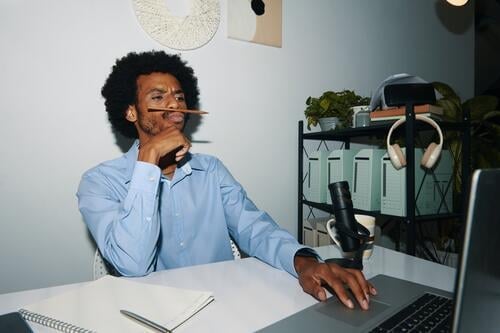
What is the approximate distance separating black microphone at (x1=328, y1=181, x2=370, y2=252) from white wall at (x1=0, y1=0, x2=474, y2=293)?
3.17 ft

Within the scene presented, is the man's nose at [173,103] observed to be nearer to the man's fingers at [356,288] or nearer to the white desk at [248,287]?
the white desk at [248,287]

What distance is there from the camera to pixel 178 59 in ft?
5.14

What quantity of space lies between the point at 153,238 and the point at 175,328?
43 centimetres

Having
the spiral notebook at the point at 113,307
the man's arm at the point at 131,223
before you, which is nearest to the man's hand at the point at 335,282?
the spiral notebook at the point at 113,307

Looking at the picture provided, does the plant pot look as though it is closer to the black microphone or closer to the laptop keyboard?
the black microphone

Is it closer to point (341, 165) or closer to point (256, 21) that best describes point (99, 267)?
point (341, 165)

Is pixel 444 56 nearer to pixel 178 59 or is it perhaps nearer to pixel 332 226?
pixel 178 59

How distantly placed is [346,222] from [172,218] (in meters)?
0.64

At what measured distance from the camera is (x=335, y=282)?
71 centimetres

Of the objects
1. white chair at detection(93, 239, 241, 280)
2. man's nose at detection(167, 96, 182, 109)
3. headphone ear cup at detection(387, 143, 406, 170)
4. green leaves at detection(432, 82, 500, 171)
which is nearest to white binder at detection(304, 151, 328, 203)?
headphone ear cup at detection(387, 143, 406, 170)

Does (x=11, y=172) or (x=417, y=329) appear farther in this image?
(x=11, y=172)

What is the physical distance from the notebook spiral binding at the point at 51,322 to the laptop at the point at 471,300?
298mm

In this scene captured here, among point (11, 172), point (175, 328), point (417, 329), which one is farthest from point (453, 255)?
point (11, 172)

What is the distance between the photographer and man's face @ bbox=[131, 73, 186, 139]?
131cm
